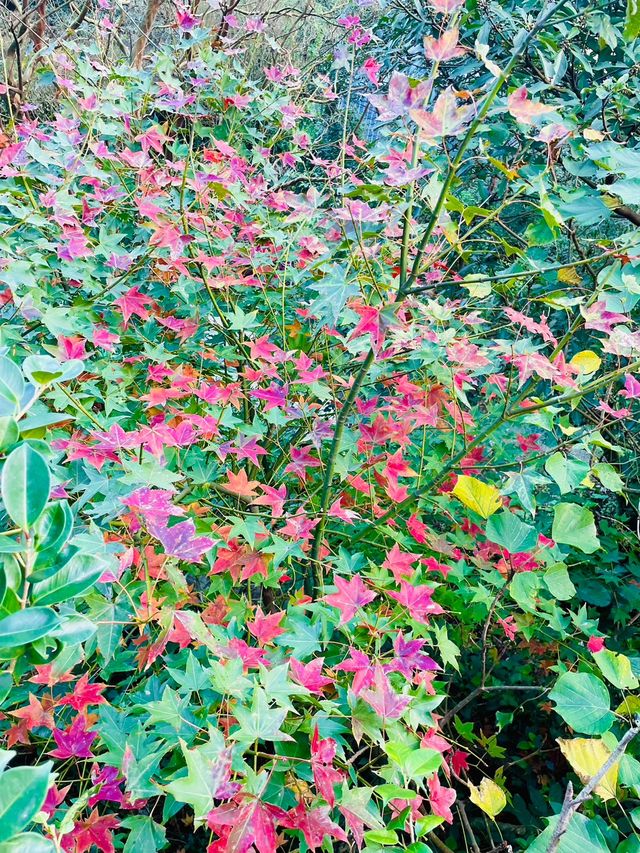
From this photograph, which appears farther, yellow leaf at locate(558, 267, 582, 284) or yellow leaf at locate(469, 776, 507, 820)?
yellow leaf at locate(558, 267, 582, 284)

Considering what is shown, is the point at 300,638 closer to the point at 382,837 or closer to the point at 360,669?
the point at 360,669

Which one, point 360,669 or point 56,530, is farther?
point 360,669

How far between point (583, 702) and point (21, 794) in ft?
2.37

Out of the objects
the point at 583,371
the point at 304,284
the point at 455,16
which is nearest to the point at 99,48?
the point at 304,284

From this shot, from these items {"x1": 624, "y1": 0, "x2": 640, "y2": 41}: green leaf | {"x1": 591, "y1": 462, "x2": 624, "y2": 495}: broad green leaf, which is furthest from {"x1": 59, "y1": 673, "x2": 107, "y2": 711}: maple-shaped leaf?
{"x1": 624, "y1": 0, "x2": 640, "y2": 41}: green leaf

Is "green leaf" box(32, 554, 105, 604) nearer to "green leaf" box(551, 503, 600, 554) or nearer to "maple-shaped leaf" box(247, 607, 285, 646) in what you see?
"maple-shaped leaf" box(247, 607, 285, 646)

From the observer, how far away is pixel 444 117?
91cm

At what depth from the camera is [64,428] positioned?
145 centimetres

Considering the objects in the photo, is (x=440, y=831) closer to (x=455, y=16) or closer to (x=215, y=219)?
(x=455, y=16)

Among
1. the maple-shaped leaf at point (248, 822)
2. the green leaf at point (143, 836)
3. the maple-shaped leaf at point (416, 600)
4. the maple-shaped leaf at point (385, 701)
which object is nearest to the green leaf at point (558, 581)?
the maple-shaped leaf at point (416, 600)

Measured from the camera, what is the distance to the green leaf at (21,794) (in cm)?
37

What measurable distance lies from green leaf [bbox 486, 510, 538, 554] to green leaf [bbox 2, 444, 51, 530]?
0.82m

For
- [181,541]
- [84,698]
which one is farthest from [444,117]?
[84,698]

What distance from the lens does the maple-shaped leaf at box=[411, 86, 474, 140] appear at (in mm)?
905
